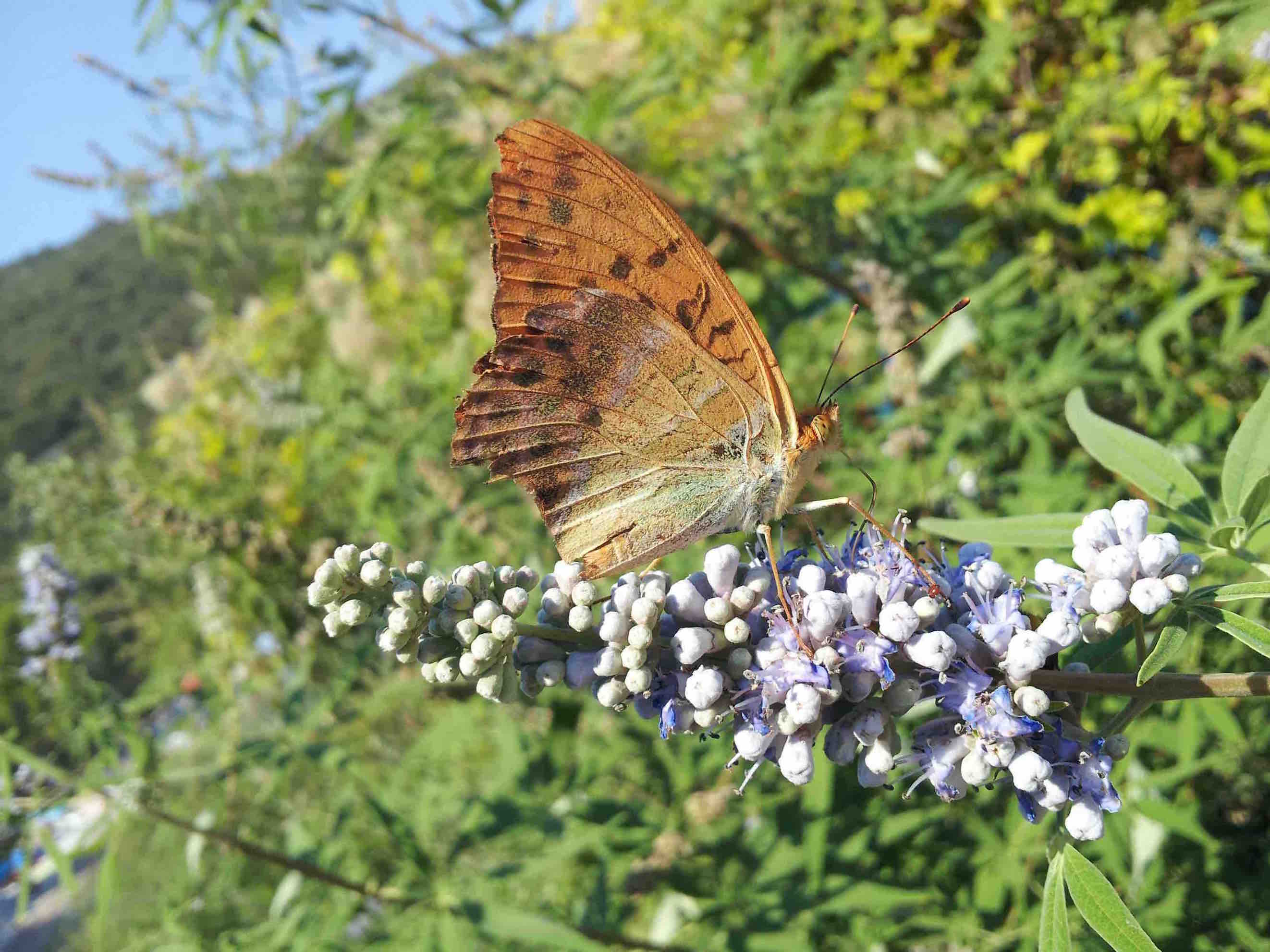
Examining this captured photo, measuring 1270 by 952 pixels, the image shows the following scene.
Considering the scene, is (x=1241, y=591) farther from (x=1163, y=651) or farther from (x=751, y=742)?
(x=751, y=742)

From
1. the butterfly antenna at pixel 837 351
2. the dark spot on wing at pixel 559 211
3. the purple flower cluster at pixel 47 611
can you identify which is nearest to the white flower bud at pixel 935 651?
the butterfly antenna at pixel 837 351

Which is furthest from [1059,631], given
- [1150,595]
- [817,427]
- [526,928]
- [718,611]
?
[526,928]

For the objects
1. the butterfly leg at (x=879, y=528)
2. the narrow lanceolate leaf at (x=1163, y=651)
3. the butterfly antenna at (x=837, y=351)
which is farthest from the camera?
the butterfly antenna at (x=837, y=351)

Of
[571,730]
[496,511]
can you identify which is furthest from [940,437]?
[496,511]

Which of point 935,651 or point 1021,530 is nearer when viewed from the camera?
point 935,651

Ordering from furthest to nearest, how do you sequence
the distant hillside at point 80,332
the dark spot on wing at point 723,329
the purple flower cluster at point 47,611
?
1. the distant hillside at point 80,332
2. the purple flower cluster at point 47,611
3. the dark spot on wing at point 723,329

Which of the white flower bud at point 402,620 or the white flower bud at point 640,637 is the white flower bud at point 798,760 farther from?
the white flower bud at point 402,620

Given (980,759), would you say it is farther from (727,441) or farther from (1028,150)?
(1028,150)
